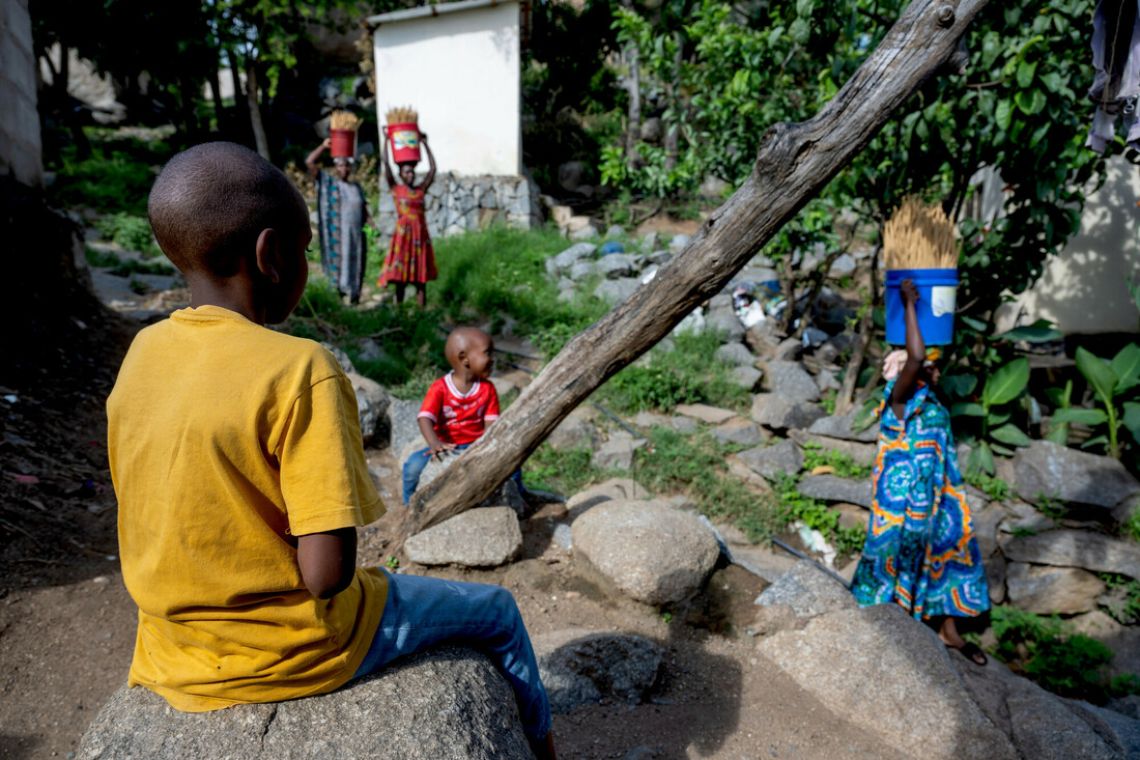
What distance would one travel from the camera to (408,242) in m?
8.42

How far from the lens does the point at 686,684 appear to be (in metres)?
3.21

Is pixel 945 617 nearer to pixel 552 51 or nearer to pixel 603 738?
pixel 603 738

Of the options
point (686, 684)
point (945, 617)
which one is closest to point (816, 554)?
point (945, 617)

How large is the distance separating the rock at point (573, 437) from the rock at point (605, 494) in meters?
0.55

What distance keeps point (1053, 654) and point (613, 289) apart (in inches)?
222

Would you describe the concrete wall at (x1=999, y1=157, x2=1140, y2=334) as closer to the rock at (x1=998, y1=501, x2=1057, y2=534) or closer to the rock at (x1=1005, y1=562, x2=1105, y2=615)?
the rock at (x1=998, y1=501, x2=1057, y2=534)

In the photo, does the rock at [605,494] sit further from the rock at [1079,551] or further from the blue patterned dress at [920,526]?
the rock at [1079,551]

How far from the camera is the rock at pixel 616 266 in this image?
947 cm

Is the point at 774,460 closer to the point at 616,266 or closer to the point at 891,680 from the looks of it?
the point at 891,680

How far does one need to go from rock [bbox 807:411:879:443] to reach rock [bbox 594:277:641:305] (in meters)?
2.92

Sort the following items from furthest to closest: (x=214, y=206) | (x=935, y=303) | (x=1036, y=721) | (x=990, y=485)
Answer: (x=990, y=485) < (x=935, y=303) < (x=1036, y=721) < (x=214, y=206)

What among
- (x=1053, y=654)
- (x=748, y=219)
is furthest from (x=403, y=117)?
(x=1053, y=654)

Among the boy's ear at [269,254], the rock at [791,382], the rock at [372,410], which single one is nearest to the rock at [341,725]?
the boy's ear at [269,254]

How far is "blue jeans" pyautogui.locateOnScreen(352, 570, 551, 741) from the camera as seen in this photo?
1.71 m
